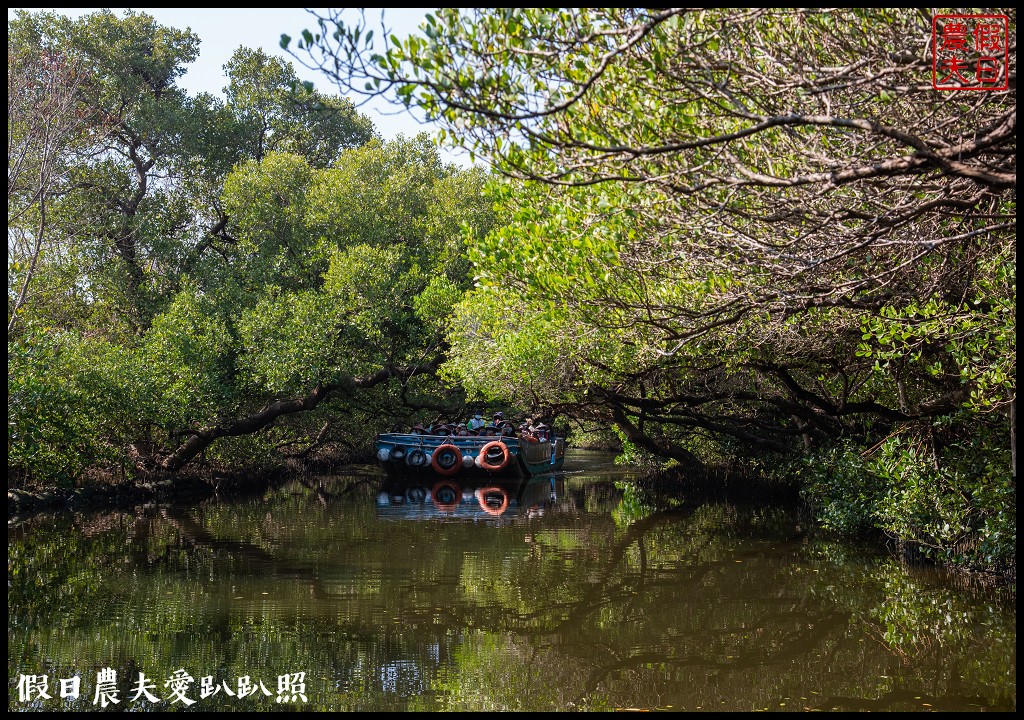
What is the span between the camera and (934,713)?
577cm

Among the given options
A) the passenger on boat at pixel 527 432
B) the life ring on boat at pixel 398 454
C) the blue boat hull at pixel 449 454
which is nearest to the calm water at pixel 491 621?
the blue boat hull at pixel 449 454

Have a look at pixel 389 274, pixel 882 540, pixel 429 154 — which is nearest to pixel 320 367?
pixel 389 274

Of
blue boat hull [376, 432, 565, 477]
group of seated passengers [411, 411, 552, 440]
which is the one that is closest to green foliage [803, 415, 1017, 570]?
blue boat hull [376, 432, 565, 477]

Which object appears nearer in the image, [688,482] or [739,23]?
[739,23]

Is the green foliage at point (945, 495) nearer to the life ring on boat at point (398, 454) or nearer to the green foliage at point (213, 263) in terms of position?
the green foliage at point (213, 263)

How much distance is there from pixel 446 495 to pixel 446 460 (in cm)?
339

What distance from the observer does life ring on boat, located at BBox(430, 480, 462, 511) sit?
17.5 m

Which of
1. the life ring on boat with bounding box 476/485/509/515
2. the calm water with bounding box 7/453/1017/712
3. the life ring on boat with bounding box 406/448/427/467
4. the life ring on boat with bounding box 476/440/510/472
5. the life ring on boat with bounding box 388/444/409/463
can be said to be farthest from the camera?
the life ring on boat with bounding box 388/444/409/463

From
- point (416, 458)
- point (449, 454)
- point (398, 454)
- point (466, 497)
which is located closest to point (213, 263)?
point (398, 454)

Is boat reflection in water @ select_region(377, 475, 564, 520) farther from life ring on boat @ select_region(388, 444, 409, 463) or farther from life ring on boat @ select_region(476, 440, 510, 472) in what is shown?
life ring on boat @ select_region(388, 444, 409, 463)

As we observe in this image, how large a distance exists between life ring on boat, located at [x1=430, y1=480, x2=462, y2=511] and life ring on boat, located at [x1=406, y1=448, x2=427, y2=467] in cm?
70

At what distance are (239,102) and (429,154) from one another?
21.5ft

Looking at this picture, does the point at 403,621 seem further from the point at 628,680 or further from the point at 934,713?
the point at 934,713

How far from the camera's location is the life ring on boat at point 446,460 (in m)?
22.9
